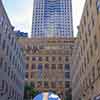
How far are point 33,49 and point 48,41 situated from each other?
8766 mm

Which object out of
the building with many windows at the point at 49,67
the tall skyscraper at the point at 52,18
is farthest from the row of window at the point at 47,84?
the tall skyscraper at the point at 52,18

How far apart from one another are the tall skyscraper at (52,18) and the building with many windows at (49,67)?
5987cm

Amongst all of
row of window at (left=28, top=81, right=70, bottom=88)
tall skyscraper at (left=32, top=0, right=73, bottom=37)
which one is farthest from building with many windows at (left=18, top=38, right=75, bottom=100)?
tall skyscraper at (left=32, top=0, right=73, bottom=37)

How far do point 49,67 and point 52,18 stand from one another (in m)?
78.6

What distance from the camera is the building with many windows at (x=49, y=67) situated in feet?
271

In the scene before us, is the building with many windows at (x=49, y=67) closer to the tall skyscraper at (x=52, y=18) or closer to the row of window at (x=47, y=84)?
the row of window at (x=47, y=84)

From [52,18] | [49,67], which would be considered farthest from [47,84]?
[52,18]

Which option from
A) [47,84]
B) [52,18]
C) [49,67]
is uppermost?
[52,18]

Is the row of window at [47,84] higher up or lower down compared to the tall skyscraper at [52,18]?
lower down

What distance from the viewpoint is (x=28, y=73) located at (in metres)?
84.1

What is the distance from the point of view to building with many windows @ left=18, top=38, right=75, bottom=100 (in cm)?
8262

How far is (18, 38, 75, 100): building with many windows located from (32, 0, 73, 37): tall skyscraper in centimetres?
5987

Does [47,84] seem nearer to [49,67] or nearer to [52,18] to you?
[49,67]

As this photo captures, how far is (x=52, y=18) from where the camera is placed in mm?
158000
